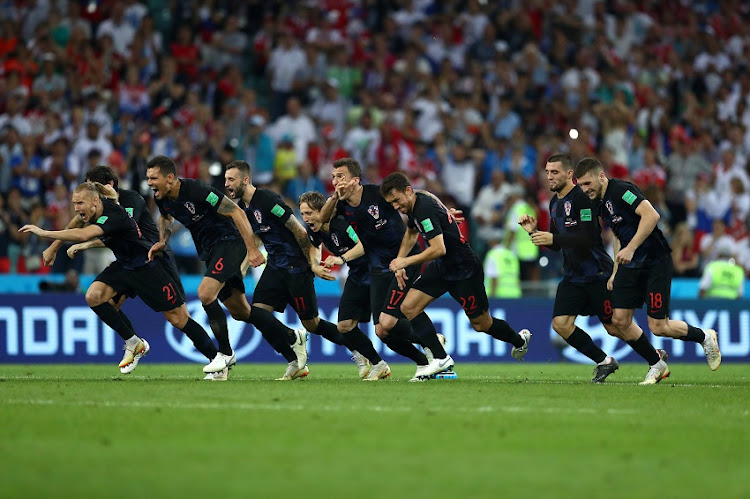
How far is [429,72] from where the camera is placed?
2420cm

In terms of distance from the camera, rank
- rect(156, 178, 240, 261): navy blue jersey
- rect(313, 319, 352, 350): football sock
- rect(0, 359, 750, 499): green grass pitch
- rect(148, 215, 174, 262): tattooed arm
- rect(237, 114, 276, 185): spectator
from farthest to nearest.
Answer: rect(237, 114, 276, 185): spectator, rect(313, 319, 352, 350): football sock, rect(148, 215, 174, 262): tattooed arm, rect(156, 178, 240, 261): navy blue jersey, rect(0, 359, 750, 499): green grass pitch

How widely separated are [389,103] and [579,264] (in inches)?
411

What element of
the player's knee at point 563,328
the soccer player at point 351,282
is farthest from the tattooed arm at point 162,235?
the player's knee at point 563,328

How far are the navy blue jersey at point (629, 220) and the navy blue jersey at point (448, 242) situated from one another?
1.54 metres

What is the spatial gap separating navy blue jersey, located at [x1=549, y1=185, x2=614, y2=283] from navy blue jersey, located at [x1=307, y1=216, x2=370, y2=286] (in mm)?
2219

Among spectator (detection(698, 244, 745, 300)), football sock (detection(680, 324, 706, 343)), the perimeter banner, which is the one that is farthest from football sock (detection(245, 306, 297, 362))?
spectator (detection(698, 244, 745, 300))

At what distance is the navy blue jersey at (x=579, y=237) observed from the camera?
509 inches

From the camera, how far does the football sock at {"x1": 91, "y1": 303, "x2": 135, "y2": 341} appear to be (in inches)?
540

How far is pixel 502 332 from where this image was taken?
44.8 ft

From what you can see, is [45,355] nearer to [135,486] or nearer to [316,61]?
[316,61]

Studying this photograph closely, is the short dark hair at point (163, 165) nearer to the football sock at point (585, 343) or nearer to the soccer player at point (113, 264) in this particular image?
the soccer player at point (113, 264)

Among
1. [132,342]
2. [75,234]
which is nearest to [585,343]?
[132,342]

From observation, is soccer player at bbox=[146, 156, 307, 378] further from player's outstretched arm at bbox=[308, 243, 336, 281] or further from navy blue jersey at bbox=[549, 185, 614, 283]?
navy blue jersey at bbox=[549, 185, 614, 283]

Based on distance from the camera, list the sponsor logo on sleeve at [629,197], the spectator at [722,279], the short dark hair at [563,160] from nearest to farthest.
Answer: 1. the sponsor logo on sleeve at [629,197]
2. the short dark hair at [563,160]
3. the spectator at [722,279]
